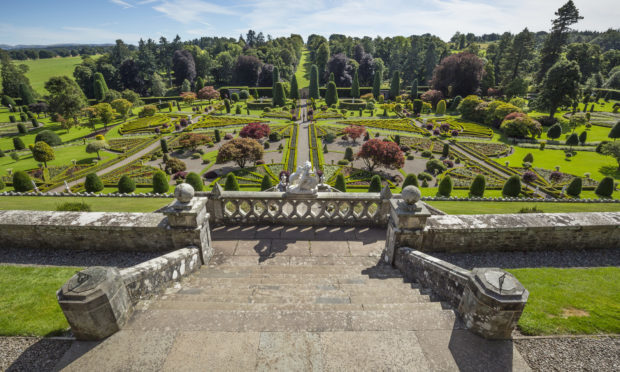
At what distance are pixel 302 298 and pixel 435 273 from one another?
3.15 metres

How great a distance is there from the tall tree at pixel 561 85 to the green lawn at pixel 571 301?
5043 centimetres

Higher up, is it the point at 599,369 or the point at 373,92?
the point at 373,92

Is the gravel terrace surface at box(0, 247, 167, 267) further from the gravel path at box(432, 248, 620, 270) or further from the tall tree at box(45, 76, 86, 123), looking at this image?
the tall tree at box(45, 76, 86, 123)

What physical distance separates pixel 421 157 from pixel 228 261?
30.9 metres

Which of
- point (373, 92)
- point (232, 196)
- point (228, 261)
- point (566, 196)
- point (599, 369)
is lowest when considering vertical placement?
point (566, 196)

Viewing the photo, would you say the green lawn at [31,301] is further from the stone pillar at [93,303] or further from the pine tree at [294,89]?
the pine tree at [294,89]

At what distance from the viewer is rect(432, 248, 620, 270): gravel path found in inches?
319

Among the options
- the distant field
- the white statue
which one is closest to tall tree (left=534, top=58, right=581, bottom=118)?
the white statue

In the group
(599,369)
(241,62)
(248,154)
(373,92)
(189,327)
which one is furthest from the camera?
(241,62)

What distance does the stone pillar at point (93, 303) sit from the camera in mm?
4547

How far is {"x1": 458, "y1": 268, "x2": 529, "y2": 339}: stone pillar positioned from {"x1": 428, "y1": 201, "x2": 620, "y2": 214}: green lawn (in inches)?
465

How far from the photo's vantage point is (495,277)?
15.7ft

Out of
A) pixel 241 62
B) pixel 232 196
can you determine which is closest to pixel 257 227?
pixel 232 196

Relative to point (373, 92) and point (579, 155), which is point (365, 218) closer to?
point (579, 155)
